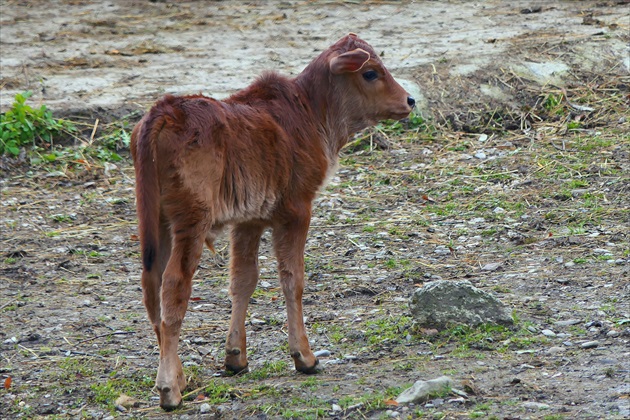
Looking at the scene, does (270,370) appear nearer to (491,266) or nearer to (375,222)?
(491,266)

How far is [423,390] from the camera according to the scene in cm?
553

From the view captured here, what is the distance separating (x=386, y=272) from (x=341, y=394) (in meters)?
2.59

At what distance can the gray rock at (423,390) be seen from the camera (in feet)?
18.1

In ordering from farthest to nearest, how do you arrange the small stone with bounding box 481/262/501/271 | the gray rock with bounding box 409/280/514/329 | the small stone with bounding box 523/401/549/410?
the small stone with bounding box 481/262/501/271, the gray rock with bounding box 409/280/514/329, the small stone with bounding box 523/401/549/410

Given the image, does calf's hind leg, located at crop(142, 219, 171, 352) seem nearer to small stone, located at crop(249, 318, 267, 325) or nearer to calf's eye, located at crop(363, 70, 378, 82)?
small stone, located at crop(249, 318, 267, 325)

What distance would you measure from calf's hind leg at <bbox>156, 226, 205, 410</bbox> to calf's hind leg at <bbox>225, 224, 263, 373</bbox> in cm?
76

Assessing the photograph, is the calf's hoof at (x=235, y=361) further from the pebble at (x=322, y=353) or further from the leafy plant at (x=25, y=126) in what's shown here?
the leafy plant at (x=25, y=126)

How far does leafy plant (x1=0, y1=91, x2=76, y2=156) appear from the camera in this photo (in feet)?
37.1

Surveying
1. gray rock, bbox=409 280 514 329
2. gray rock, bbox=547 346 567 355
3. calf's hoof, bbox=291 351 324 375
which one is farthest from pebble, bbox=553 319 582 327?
calf's hoof, bbox=291 351 324 375

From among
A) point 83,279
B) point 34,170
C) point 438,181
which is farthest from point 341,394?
point 34,170

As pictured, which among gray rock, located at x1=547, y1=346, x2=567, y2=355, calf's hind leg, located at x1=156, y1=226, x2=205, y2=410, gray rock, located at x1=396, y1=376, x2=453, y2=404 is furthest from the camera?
gray rock, located at x1=547, y1=346, x2=567, y2=355

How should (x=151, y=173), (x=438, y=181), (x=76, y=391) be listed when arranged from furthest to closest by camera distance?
(x=438, y=181) → (x=76, y=391) → (x=151, y=173)

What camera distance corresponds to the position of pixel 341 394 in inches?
232

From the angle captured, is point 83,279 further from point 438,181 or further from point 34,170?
point 438,181
